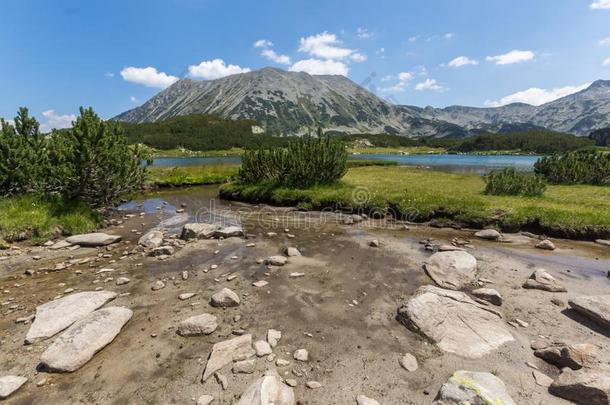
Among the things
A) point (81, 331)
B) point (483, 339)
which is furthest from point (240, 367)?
point (483, 339)

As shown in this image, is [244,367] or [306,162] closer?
[244,367]

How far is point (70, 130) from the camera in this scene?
20.6 m

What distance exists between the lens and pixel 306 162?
1244 inches

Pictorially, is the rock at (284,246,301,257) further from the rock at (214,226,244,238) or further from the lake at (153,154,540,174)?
the lake at (153,154,540,174)

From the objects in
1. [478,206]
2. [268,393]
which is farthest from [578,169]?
[268,393]

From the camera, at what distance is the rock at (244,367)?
6.75 metres

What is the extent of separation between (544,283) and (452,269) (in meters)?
3.09

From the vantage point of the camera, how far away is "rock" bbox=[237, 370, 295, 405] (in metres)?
5.54

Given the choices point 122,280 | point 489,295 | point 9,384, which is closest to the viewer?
point 9,384

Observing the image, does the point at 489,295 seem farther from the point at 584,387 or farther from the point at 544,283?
the point at 584,387

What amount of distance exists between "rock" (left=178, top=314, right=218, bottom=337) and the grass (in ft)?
46.6

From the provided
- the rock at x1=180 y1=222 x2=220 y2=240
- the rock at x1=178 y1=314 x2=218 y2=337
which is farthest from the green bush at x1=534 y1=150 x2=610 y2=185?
the rock at x1=178 y1=314 x2=218 y2=337

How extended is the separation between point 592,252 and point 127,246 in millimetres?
24588

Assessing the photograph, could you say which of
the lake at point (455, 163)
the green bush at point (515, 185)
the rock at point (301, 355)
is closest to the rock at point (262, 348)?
the rock at point (301, 355)
